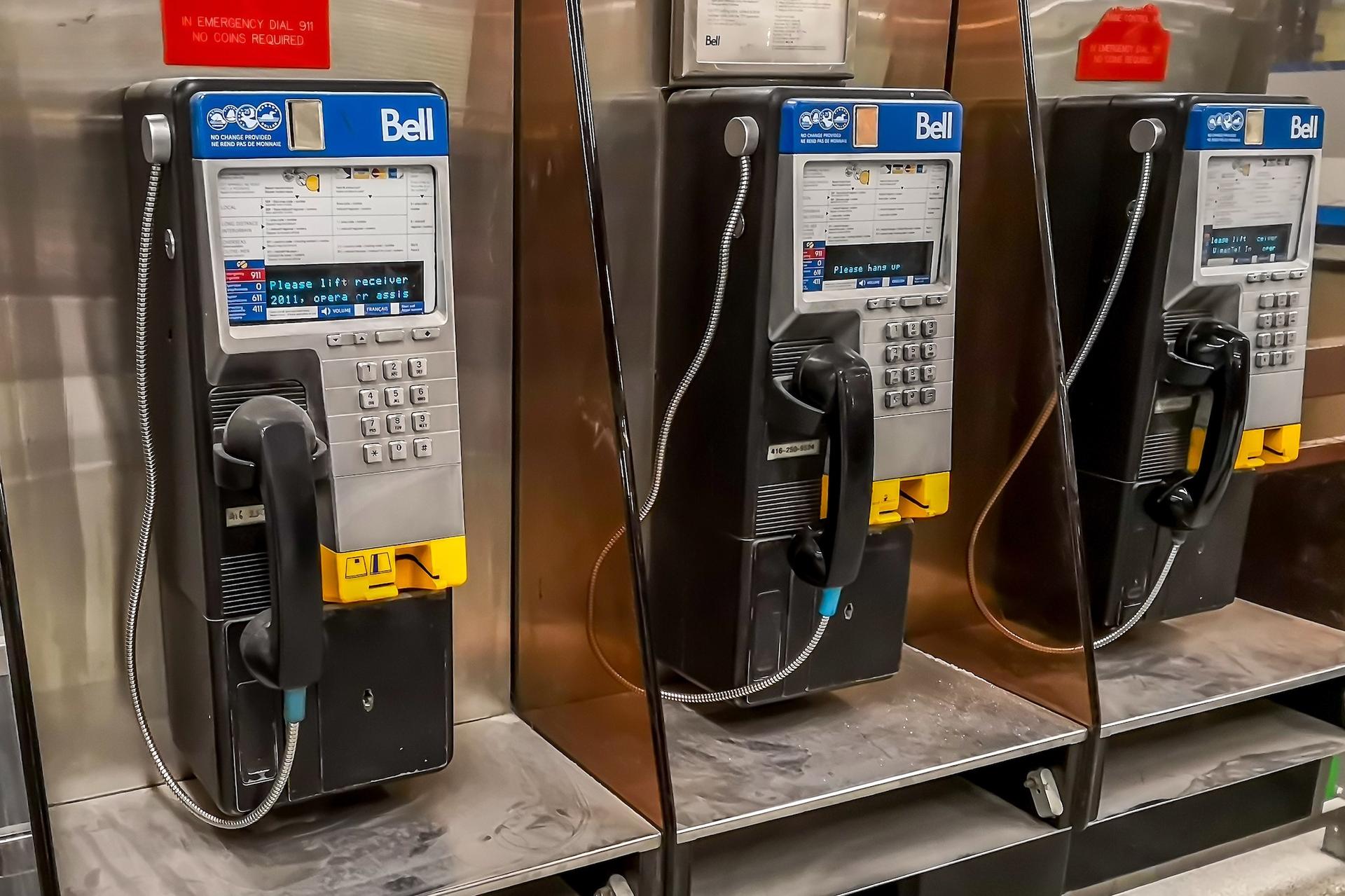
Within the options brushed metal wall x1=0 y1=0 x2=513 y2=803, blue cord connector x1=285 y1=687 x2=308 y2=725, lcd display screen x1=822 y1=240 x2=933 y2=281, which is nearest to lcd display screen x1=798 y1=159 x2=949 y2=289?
lcd display screen x1=822 y1=240 x2=933 y2=281

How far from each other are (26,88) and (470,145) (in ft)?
1.60

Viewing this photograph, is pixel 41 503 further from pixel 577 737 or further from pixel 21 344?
pixel 577 737

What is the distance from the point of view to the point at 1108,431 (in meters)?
1.90

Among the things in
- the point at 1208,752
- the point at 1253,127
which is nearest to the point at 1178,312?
the point at 1253,127

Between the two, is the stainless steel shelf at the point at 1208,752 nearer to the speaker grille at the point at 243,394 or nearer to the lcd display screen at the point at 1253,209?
the lcd display screen at the point at 1253,209

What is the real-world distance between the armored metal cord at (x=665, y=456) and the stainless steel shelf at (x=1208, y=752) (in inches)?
22.0

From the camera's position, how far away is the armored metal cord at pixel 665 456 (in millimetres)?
1507

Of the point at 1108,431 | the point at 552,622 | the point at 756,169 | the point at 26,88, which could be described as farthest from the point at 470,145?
the point at 1108,431

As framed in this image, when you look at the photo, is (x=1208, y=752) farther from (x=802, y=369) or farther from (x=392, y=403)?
(x=392, y=403)

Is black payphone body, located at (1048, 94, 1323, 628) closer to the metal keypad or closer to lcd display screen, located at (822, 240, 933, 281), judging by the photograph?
lcd display screen, located at (822, 240, 933, 281)

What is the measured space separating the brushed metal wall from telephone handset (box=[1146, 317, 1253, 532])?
964 millimetres

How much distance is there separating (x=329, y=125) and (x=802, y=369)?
60 cm

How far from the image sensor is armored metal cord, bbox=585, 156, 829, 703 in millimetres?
1507

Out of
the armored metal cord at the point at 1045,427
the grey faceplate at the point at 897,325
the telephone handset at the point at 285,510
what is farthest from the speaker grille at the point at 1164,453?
the telephone handset at the point at 285,510
